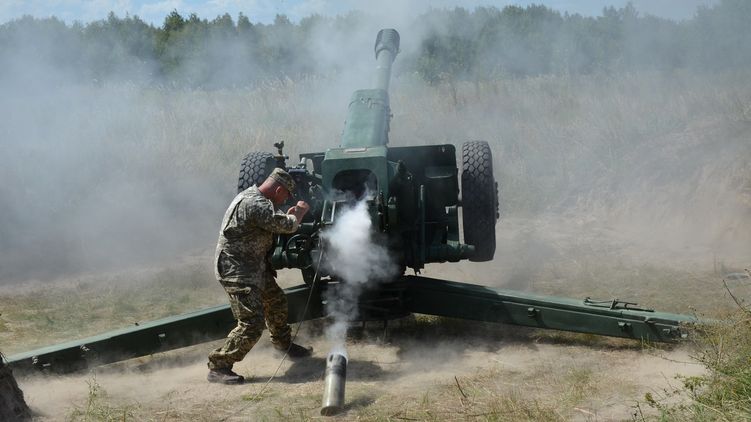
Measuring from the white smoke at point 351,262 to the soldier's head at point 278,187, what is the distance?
0.52m

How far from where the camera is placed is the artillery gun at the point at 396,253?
20.2ft

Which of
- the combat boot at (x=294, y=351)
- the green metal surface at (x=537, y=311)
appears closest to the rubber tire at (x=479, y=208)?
the green metal surface at (x=537, y=311)

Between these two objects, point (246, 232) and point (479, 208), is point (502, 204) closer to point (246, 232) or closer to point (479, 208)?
point (479, 208)

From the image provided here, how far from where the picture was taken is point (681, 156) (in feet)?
38.5

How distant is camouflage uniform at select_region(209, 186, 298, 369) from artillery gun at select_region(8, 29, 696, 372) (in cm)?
52

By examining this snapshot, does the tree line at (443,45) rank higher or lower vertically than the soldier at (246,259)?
higher

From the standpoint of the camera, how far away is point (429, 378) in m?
5.88

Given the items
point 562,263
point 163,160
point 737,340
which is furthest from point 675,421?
point 163,160

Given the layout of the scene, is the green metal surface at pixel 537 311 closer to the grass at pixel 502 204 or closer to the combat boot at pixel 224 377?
the grass at pixel 502 204

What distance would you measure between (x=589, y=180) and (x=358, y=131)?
6.15 m

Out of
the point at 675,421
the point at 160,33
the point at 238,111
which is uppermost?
the point at 160,33

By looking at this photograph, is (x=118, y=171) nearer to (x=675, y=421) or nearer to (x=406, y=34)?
(x=406, y=34)

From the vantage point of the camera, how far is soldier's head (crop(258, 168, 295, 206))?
610 centimetres

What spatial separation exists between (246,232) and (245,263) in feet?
0.74
